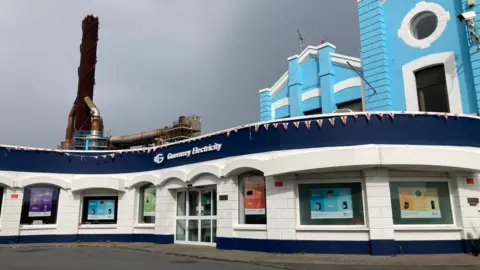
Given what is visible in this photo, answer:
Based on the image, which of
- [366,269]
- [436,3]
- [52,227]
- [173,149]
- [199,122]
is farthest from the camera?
[199,122]

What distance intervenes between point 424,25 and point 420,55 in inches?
58.6

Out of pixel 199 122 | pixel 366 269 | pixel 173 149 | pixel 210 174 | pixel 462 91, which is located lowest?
pixel 366 269

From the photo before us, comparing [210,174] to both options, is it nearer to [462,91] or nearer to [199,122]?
[462,91]

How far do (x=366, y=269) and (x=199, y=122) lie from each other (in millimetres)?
20084

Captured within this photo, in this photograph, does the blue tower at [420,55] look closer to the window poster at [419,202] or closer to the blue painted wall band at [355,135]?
the blue painted wall band at [355,135]

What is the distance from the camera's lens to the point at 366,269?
31.2 ft

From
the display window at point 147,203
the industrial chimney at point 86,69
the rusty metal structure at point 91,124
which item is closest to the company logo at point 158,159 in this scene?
the display window at point 147,203

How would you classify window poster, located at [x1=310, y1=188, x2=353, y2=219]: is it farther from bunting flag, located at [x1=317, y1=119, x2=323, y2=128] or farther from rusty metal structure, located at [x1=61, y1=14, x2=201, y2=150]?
rusty metal structure, located at [x1=61, y1=14, x2=201, y2=150]

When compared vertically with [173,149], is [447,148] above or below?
below

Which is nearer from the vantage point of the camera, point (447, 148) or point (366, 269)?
point (366, 269)

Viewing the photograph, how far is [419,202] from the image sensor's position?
12336mm

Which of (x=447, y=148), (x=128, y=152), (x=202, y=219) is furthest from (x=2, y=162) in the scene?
(x=447, y=148)

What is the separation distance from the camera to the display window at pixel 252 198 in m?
13.9

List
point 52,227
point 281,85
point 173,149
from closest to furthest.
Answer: point 173,149, point 52,227, point 281,85
